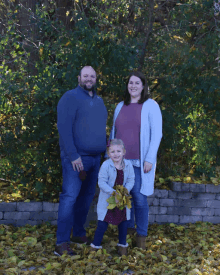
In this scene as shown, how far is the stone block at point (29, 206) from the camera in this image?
18.4 feet

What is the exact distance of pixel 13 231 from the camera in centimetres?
546

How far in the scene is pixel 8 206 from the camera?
5.60 meters

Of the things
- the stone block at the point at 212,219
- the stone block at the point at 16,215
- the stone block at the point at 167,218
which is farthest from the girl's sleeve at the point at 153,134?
the stone block at the point at 212,219

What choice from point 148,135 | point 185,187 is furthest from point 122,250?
point 185,187

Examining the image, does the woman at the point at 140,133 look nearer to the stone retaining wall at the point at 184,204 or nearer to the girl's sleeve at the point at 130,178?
the girl's sleeve at the point at 130,178

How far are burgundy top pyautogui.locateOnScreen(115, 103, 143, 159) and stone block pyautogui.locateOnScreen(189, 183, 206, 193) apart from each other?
1.80 metres

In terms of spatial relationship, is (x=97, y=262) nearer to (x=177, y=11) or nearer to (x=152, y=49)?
(x=152, y=49)

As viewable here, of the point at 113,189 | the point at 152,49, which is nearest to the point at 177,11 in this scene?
the point at 152,49

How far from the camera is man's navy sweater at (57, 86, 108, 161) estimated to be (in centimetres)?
440

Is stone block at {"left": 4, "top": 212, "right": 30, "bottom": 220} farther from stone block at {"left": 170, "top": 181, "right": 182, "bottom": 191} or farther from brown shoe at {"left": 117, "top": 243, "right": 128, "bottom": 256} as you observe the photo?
stone block at {"left": 170, "top": 181, "right": 182, "bottom": 191}

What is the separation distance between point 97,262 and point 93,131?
1.36 meters

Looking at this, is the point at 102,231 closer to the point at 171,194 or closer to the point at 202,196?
the point at 171,194

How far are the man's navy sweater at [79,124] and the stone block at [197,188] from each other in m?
2.14

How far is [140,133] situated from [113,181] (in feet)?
2.09
